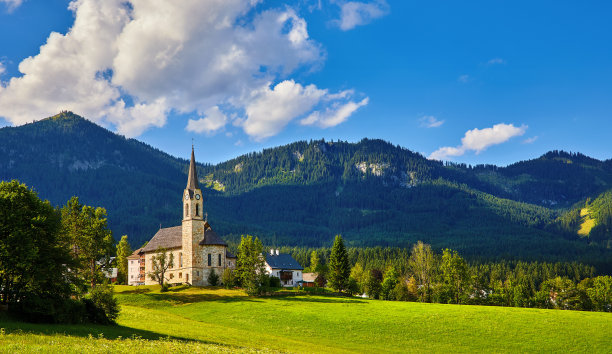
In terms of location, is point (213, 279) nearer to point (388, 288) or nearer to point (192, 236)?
point (192, 236)

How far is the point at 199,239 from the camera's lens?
100875mm

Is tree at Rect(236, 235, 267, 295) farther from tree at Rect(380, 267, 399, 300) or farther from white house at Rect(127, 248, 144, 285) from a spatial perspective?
tree at Rect(380, 267, 399, 300)

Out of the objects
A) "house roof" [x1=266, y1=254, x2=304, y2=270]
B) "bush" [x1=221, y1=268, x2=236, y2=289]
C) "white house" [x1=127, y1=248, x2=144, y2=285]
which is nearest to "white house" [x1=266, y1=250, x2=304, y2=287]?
"house roof" [x1=266, y1=254, x2=304, y2=270]

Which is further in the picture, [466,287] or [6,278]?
[466,287]

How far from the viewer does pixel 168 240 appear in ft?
351

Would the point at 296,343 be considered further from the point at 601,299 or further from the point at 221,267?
the point at 601,299

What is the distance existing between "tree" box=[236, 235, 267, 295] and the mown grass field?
10.2 ft

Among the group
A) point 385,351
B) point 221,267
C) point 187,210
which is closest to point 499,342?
point 385,351

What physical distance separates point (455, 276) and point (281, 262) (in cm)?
5416

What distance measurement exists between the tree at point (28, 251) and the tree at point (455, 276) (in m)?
67.7

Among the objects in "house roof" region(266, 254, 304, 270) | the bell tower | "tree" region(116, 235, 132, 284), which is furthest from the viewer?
"house roof" region(266, 254, 304, 270)

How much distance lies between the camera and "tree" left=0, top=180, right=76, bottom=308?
4353 centimetres

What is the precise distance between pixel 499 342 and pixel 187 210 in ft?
212

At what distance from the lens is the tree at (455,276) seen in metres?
95.9
